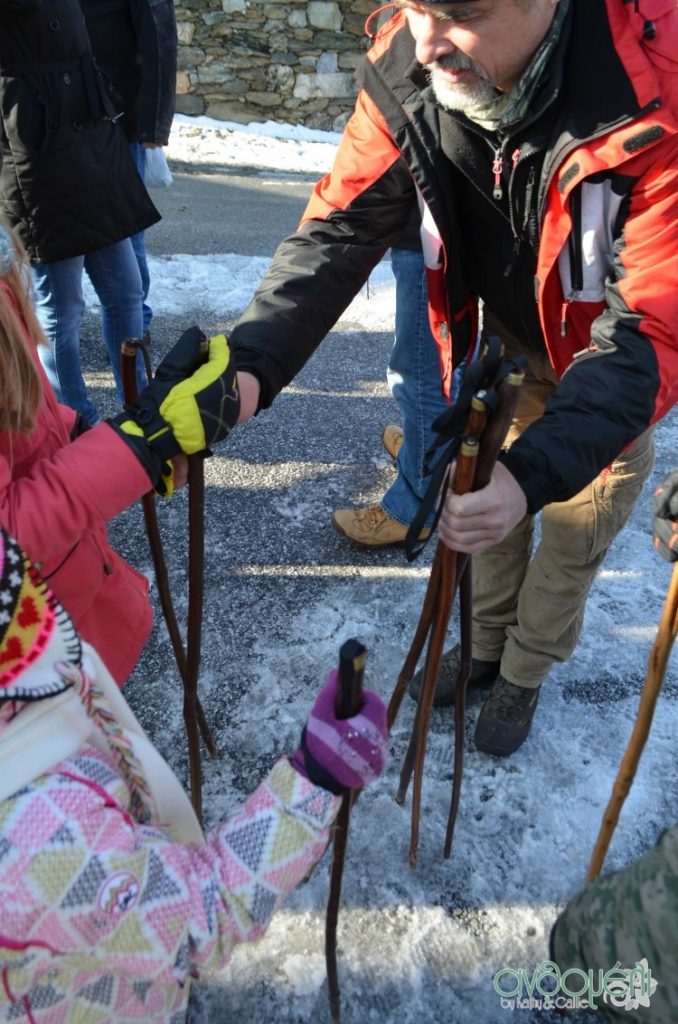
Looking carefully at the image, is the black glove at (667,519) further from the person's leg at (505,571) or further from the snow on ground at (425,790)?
the snow on ground at (425,790)

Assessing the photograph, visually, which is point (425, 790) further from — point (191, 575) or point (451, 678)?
point (191, 575)

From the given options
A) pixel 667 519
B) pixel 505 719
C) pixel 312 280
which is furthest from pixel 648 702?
pixel 312 280

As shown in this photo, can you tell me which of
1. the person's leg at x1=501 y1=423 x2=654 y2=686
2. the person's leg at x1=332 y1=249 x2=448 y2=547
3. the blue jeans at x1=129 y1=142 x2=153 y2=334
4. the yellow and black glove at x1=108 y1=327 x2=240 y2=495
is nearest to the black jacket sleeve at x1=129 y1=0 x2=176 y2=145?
the blue jeans at x1=129 y1=142 x2=153 y2=334

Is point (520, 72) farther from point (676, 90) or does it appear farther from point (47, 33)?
point (47, 33)

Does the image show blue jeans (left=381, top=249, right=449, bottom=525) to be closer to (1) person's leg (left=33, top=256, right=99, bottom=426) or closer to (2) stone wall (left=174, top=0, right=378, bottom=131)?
(1) person's leg (left=33, top=256, right=99, bottom=426)

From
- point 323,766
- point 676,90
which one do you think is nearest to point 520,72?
point 676,90

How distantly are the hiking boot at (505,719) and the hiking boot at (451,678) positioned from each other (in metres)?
0.11

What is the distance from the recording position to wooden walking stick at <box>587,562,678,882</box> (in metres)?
1.43

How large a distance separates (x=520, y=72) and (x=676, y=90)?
277 mm

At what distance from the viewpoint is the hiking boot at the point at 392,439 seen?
3178mm

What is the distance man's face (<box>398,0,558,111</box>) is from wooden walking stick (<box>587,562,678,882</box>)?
3.18 ft

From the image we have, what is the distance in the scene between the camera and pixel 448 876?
1766mm

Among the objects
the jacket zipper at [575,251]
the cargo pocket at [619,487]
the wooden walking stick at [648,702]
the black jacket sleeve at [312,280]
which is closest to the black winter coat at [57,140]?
the black jacket sleeve at [312,280]

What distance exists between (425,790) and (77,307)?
213 cm
